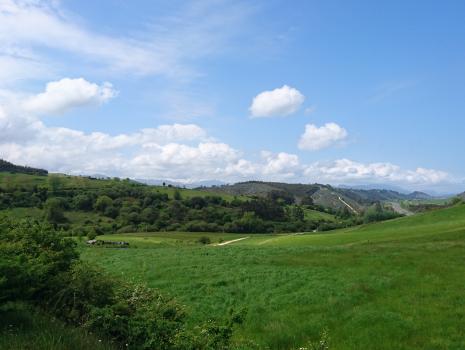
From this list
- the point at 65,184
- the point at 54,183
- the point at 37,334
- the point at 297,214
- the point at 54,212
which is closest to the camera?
the point at 37,334

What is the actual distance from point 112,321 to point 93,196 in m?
161

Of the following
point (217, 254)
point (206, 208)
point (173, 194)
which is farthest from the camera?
point (173, 194)

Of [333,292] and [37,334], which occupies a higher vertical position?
[37,334]

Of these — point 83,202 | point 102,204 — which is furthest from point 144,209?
point 83,202

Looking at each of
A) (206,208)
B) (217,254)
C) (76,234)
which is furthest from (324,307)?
(206,208)

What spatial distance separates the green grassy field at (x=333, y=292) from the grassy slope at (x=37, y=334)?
699 cm

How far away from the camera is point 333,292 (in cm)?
1995

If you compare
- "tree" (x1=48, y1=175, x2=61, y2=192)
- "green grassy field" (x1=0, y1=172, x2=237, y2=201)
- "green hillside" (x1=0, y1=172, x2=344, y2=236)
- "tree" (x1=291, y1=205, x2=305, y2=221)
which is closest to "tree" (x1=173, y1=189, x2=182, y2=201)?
"green hillside" (x1=0, y1=172, x2=344, y2=236)

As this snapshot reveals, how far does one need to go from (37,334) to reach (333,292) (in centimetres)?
1393

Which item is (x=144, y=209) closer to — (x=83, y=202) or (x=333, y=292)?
(x=83, y=202)

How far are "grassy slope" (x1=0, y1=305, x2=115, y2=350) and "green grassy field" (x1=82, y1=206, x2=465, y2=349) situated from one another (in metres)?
6.99

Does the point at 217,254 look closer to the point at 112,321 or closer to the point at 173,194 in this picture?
the point at 112,321

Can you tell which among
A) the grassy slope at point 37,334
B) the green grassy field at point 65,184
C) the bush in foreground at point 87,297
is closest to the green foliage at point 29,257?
the bush in foreground at point 87,297

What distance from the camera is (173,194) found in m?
182
